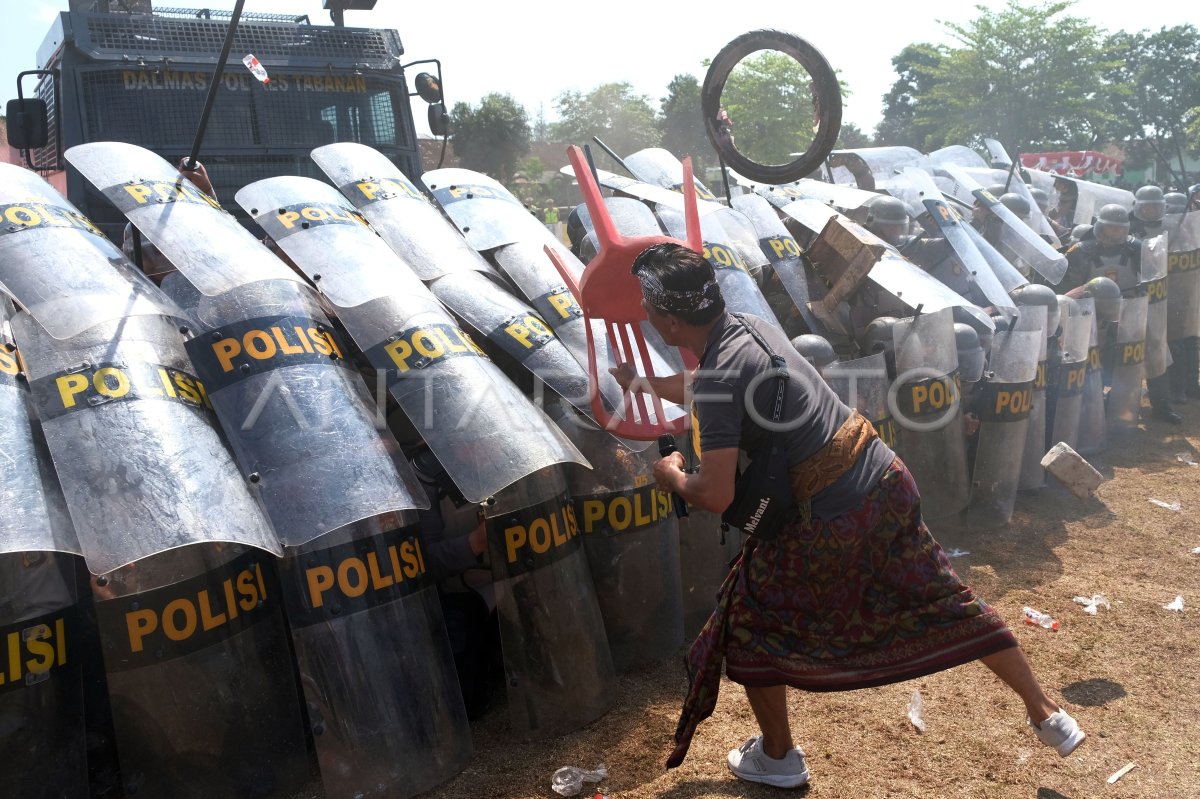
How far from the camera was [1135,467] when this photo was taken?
7.04 metres

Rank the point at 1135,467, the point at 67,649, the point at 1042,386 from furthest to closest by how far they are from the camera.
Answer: the point at 1135,467 → the point at 1042,386 → the point at 67,649

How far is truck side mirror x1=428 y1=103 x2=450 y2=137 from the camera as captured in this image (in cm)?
613

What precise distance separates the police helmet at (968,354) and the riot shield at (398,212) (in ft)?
9.00

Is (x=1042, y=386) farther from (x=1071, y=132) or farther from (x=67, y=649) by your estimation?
(x=1071, y=132)

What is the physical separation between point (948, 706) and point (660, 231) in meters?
2.93

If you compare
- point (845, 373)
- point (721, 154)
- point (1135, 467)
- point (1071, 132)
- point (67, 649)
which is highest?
point (1071, 132)

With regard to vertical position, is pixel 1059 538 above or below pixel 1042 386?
below

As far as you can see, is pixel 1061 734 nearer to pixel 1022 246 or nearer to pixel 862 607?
pixel 862 607

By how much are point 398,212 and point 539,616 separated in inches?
86.3

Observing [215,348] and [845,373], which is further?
[845,373]

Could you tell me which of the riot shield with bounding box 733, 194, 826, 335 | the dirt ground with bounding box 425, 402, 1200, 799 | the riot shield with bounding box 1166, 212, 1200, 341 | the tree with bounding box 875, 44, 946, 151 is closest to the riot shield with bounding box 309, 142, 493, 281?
the dirt ground with bounding box 425, 402, 1200, 799

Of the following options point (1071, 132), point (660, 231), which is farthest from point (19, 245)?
point (1071, 132)

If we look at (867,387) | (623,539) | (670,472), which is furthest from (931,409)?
(670,472)

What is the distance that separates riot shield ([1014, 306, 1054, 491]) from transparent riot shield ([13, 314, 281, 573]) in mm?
4704
